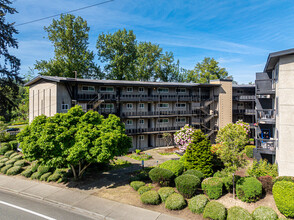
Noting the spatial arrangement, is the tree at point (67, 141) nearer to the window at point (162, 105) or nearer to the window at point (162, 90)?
the window at point (162, 105)

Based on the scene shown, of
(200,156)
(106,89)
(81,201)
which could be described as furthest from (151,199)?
(106,89)

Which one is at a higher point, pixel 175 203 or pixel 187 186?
pixel 187 186

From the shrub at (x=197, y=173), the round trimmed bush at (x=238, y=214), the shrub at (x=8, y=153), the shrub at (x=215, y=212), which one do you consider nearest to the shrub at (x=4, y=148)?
the shrub at (x=8, y=153)

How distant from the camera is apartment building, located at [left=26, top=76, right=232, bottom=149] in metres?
29.1

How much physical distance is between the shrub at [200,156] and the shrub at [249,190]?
3.88 metres

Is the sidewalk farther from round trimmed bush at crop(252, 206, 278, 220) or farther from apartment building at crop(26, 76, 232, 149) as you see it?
apartment building at crop(26, 76, 232, 149)

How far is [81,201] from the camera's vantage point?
47.8ft

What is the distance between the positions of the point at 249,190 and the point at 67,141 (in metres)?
14.5

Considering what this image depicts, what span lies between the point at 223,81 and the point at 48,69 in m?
36.7

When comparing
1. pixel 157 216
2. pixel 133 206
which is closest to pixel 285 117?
pixel 157 216

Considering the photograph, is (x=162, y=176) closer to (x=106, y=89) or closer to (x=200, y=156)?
(x=200, y=156)

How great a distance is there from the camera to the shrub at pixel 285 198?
Answer: 11.2 meters

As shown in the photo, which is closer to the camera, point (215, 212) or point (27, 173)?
point (215, 212)

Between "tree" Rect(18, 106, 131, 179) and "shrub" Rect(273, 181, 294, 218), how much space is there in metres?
11.9
